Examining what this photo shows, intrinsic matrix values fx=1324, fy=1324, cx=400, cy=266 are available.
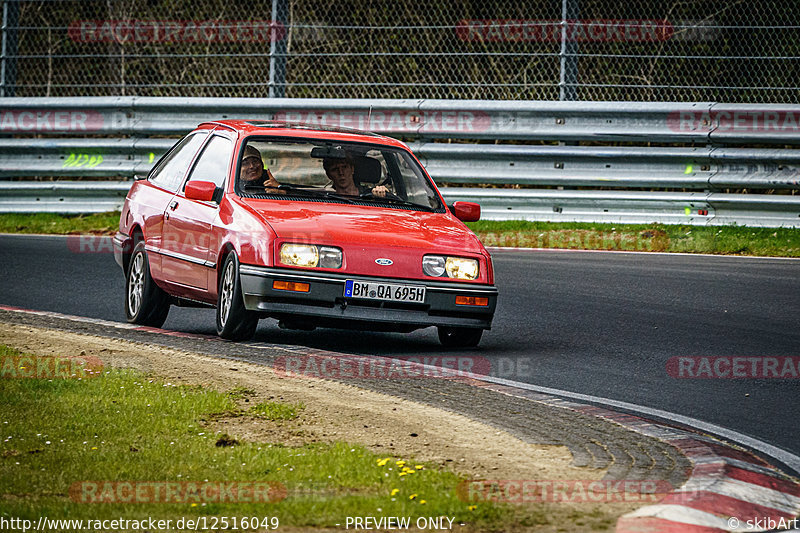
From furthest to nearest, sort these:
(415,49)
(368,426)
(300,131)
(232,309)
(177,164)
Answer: (415,49)
(177,164)
(300,131)
(232,309)
(368,426)

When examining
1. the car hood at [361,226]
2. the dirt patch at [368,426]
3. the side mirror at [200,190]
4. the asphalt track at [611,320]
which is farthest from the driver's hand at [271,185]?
the dirt patch at [368,426]

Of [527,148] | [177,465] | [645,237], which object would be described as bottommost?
[177,465]

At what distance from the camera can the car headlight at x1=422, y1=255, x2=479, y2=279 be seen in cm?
862

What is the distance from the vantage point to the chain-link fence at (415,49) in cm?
1520

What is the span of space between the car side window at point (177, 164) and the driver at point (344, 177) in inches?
47.0

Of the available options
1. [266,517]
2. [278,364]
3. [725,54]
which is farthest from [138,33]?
[266,517]

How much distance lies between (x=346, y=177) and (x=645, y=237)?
19.9 feet

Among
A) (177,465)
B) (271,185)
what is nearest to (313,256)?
(271,185)

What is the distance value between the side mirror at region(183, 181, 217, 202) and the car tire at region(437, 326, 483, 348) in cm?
183

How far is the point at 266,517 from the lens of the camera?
462cm

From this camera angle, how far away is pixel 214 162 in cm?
973

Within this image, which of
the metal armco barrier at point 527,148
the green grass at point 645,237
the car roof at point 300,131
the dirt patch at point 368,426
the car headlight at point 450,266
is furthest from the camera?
the metal armco barrier at point 527,148

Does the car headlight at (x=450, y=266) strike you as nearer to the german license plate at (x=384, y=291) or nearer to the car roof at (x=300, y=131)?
the german license plate at (x=384, y=291)

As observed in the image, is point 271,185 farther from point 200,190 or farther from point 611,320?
point 611,320
